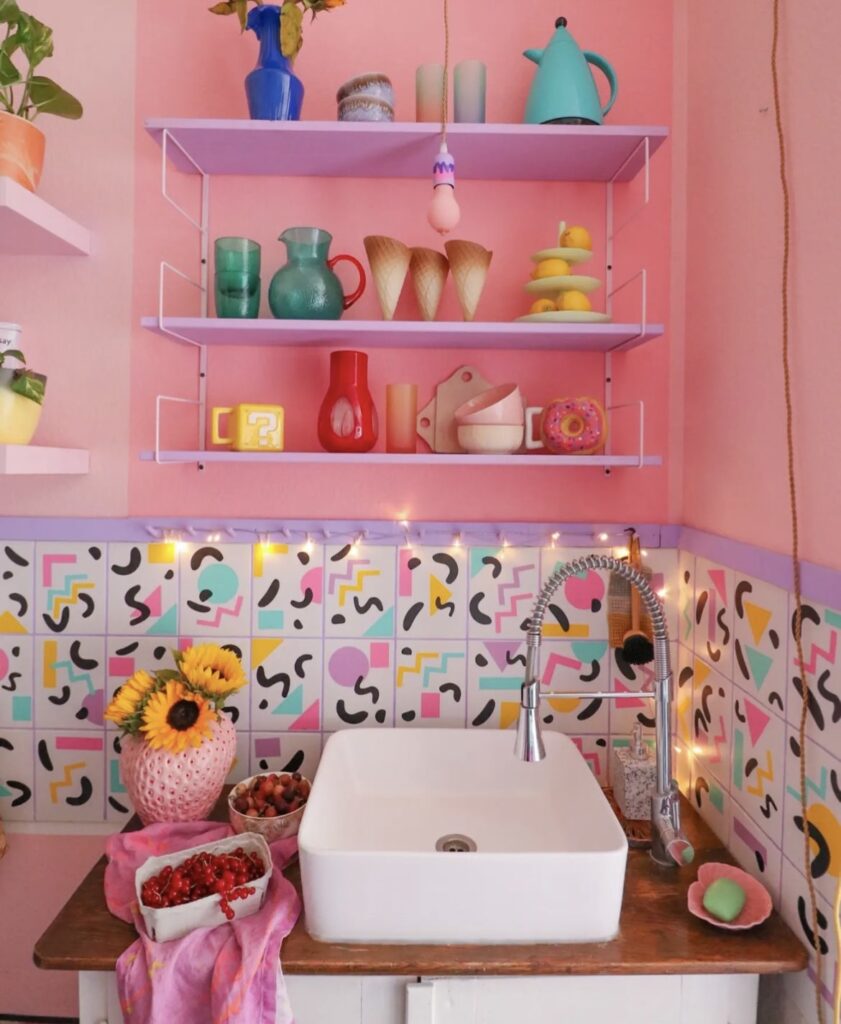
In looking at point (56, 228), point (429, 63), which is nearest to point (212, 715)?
point (56, 228)

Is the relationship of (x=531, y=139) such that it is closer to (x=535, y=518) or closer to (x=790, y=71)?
(x=790, y=71)

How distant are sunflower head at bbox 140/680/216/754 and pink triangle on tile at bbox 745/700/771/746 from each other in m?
0.91

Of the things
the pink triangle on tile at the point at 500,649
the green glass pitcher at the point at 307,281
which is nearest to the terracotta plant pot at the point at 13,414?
the green glass pitcher at the point at 307,281

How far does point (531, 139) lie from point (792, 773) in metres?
1.12

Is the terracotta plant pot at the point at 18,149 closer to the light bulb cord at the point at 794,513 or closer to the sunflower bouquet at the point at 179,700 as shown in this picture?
the sunflower bouquet at the point at 179,700

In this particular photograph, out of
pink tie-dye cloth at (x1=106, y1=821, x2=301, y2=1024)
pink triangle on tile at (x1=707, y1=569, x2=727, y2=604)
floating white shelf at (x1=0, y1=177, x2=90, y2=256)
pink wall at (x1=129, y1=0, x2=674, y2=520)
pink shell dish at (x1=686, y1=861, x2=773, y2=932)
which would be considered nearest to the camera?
pink tie-dye cloth at (x1=106, y1=821, x2=301, y2=1024)

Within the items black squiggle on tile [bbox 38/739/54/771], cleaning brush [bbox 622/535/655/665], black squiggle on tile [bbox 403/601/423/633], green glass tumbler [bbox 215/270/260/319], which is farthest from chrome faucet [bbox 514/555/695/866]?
black squiggle on tile [bbox 38/739/54/771]

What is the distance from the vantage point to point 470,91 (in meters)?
1.39

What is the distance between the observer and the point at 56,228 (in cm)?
140

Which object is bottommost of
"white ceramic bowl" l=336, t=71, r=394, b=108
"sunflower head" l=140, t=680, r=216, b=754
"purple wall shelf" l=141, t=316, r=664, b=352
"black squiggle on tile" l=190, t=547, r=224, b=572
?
"sunflower head" l=140, t=680, r=216, b=754

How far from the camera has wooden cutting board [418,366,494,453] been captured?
1.54 meters

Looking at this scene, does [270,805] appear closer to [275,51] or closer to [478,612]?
[478,612]

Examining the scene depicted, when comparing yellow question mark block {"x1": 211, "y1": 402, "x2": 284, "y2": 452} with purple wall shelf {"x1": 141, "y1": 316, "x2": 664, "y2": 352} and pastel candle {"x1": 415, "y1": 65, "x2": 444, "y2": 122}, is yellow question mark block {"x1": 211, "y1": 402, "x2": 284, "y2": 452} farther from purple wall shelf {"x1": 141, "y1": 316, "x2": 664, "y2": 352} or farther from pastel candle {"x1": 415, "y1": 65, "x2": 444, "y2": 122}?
pastel candle {"x1": 415, "y1": 65, "x2": 444, "y2": 122}

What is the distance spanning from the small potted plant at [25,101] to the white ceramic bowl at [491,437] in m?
0.88
